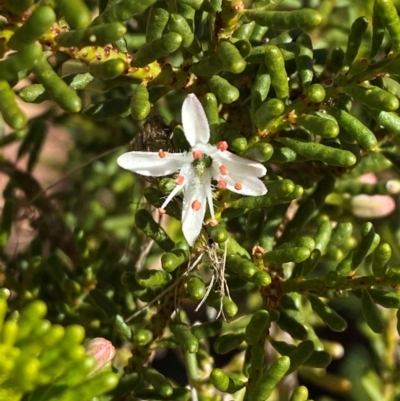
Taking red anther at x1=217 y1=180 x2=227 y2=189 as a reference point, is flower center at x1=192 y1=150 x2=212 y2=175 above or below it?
above

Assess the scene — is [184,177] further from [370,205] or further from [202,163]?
[370,205]

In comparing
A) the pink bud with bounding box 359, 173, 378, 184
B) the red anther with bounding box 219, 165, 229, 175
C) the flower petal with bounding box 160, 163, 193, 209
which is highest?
the red anther with bounding box 219, 165, 229, 175

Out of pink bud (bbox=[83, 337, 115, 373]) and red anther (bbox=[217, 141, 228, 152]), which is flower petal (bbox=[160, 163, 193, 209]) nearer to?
red anther (bbox=[217, 141, 228, 152])

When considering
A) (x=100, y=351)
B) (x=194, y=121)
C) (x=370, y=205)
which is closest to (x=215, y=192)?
(x=194, y=121)

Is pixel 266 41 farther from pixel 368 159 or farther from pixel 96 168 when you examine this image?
pixel 96 168

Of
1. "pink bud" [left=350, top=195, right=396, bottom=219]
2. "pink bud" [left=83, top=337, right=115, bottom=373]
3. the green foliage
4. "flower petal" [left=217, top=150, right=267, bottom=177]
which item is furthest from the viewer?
"pink bud" [left=350, top=195, right=396, bottom=219]

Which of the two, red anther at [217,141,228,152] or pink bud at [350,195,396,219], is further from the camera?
pink bud at [350,195,396,219]

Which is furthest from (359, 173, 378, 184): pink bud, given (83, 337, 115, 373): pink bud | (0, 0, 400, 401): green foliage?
(83, 337, 115, 373): pink bud
